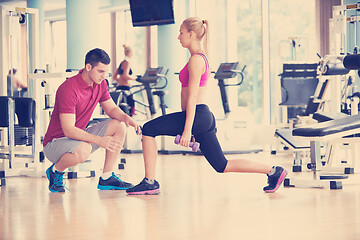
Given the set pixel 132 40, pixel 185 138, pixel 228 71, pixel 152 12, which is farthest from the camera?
pixel 132 40

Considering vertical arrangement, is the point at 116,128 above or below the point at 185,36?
below

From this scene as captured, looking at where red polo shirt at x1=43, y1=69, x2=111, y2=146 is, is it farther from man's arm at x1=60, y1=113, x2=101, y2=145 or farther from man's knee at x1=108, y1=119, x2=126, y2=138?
man's knee at x1=108, y1=119, x2=126, y2=138

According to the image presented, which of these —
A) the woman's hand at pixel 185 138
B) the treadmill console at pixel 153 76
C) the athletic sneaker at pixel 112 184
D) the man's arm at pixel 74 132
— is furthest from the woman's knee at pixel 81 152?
the treadmill console at pixel 153 76

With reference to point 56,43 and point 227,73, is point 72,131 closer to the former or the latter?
point 227,73

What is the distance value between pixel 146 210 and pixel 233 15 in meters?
6.05

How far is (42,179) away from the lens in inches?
198

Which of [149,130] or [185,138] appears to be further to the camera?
[149,130]

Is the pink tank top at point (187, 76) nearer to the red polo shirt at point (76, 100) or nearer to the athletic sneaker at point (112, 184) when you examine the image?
the red polo shirt at point (76, 100)

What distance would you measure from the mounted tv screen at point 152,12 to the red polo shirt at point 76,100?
3.83 m

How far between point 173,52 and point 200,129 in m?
5.91

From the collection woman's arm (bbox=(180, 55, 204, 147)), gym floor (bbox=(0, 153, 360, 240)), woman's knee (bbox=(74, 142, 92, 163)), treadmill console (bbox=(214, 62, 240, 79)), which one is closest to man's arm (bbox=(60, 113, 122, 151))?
woman's knee (bbox=(74, 142, 92, 163))

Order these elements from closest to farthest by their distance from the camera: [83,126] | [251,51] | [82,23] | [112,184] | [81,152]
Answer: [81,152] < [83,126] < [112,184] < [82,23] < [251,51]

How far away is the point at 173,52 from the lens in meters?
9.49

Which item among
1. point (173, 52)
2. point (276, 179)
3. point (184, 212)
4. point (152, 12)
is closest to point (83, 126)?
point (184, 212)
